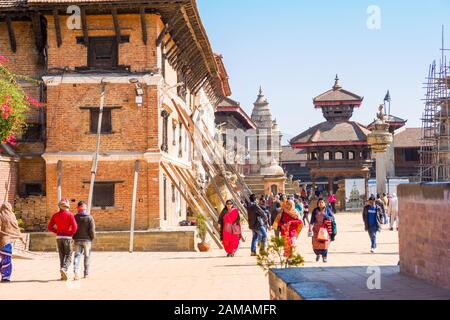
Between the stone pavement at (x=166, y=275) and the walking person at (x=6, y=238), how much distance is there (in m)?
0.34

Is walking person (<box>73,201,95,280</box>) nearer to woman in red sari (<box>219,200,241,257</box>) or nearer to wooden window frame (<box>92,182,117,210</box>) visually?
woman in red sari (<box>219,200,241,257</box>)

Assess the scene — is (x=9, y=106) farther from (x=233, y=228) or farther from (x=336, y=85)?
(x=336, y=85)

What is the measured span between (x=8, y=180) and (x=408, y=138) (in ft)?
181

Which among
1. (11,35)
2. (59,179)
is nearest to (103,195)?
(59,179)

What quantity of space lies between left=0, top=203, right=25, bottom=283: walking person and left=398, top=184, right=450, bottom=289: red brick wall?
8.02 meters

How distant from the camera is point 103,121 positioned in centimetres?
2478

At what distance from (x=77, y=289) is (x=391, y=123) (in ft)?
203

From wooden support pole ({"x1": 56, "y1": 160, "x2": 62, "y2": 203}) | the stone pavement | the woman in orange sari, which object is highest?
wooden support pole ({"x1": 56, "y1": 160, "x2": 62, "y2": 203})

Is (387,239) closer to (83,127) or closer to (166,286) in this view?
(83,127)

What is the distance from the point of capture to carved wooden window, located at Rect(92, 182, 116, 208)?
80.7 feet

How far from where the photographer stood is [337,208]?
60.1 metres

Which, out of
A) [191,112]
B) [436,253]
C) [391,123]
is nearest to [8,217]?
[436,253]

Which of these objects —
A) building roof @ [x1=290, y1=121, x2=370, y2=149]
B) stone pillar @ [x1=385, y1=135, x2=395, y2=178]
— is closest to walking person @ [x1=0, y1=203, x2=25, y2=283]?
building roof @ [x1=290, y1=121, x2=370, y2=149]

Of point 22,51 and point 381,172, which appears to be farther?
point 381,172
